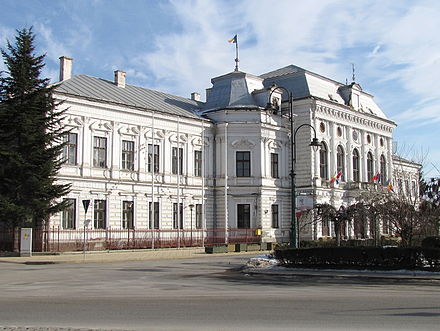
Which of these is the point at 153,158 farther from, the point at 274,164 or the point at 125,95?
the point at 274,164

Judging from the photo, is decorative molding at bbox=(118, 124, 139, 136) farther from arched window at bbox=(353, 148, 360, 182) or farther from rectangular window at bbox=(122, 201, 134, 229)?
arched window at bbox=(353, 148, 360, 182)

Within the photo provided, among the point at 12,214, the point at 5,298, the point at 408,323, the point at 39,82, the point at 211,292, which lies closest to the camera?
the point at 408,323

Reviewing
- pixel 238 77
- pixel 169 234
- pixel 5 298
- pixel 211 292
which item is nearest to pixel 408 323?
pixel 211 292

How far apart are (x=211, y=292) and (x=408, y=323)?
20.7 ft

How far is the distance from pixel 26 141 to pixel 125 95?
12.6 m

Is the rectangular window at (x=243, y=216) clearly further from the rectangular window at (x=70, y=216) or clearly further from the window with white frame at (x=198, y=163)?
the rectangular window at (x=70, y=216)

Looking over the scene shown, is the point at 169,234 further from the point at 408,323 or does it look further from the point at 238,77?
the point at 408,323

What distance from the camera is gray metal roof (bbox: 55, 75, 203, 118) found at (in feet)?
135

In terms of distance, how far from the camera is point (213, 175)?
49.6m

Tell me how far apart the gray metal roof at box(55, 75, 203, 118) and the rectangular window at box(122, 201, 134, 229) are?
7719 mm

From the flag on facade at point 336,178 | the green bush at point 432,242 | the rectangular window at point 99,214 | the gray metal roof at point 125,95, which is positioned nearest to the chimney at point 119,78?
the gray metal roof at point 125,95

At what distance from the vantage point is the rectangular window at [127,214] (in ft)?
138

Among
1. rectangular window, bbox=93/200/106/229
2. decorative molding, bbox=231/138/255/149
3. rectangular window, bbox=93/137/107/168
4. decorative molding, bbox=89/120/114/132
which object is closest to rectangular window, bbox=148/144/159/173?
decorative molding, bbox=89/120/114/132

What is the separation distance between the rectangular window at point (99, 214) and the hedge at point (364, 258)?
68.6 ft
